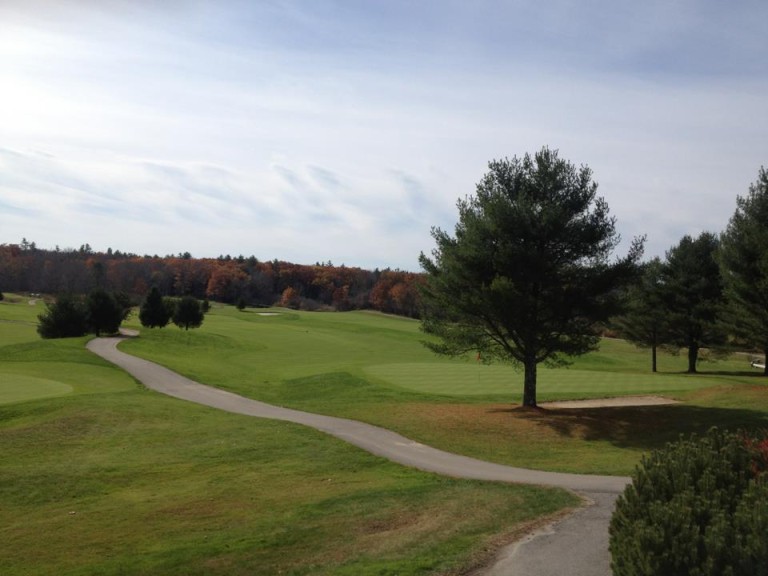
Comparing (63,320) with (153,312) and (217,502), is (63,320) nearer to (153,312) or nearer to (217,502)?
(153,312)

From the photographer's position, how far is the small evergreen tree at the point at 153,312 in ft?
230

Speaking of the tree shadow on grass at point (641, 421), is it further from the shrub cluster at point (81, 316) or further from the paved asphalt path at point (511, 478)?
the shrub cluster at point (81, 316)

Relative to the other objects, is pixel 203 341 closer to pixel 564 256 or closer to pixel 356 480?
pixel 564 256

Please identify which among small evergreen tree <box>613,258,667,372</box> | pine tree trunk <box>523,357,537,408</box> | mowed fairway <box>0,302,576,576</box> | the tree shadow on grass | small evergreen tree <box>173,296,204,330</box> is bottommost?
mowed fairway <box>0,302,576,576</box>

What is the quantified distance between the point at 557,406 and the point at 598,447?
7.20 metres

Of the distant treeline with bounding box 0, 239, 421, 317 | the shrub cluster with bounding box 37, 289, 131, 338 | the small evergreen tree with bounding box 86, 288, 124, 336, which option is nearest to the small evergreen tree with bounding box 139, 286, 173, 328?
the shrub cluster with bounding box 37, 289, 131, 338

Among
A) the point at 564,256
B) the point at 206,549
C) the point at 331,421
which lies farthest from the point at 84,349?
the point at 206,549

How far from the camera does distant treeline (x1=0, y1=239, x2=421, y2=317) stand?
142750mm

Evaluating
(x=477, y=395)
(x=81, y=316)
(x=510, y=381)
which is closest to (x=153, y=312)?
(x=81, y=316)

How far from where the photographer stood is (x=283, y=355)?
181 ft

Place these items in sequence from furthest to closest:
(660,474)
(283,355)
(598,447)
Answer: (283,355) < (598,447) < (660,474)

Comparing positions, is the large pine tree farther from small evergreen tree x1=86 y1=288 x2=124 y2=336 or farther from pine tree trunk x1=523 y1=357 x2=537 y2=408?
small evergreen tree x1=86 y1=288 x2=124 y2=336

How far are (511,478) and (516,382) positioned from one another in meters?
19.9

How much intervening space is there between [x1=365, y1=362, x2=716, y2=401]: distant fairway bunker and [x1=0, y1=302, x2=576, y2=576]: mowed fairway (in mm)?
12074
